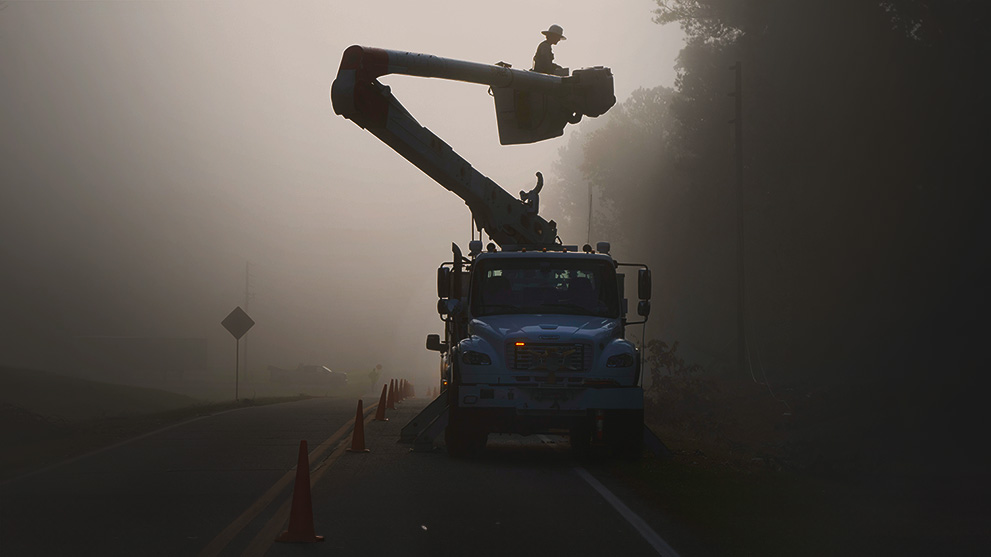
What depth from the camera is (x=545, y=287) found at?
17688 mm

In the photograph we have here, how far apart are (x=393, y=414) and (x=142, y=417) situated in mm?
5902

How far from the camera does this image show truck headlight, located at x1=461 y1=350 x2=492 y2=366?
53.5 ft

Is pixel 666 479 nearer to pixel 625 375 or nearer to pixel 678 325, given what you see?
pixel 625 375

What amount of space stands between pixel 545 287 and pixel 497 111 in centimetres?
417

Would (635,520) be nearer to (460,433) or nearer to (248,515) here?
(248,515)

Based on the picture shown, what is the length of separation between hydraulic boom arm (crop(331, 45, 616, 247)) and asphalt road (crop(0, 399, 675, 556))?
14.8 feet

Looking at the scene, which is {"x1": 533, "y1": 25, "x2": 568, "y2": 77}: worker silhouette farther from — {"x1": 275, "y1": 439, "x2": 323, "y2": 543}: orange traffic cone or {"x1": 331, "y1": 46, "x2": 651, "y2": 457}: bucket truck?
{"x1": 275, "y1": 439, "x2": 323, "y2": 543}: orange traffic cone

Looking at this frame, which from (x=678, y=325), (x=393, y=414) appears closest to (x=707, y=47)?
(x=678, y=325)

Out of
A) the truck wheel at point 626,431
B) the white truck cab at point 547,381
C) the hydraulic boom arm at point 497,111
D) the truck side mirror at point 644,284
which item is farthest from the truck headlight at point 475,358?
the hydraulic boom arm at point 497,111

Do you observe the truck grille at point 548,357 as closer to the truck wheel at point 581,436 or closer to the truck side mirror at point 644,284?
the truck wheel at point 581,436

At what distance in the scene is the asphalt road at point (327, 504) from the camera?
9.81 meters

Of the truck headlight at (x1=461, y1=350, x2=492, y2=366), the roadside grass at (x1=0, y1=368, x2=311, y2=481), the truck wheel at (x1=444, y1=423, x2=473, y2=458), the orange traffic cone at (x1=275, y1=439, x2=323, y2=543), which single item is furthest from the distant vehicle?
the orange traffic cone at (x1=275, y1=439, x2=323, y2=543)

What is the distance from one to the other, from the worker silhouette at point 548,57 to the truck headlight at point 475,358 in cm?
611

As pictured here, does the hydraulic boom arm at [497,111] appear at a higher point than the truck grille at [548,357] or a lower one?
higher
